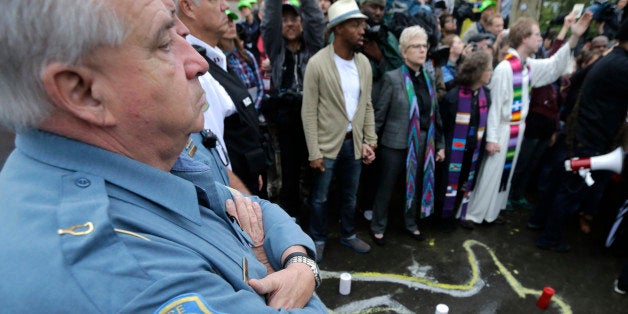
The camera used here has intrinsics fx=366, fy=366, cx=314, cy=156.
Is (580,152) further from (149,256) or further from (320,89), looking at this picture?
(149,256)

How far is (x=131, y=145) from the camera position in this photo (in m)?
0.79

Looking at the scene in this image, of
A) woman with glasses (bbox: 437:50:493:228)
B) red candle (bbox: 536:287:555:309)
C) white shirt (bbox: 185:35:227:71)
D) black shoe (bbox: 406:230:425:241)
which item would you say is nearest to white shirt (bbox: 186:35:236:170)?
white shirt (bbox: 185:35:227:71)

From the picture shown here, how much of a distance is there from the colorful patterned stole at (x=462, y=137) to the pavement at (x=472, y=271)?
19.5 inches

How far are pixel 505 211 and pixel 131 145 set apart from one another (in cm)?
481

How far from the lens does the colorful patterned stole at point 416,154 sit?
3.49 metres

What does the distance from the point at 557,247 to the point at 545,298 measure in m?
1.11

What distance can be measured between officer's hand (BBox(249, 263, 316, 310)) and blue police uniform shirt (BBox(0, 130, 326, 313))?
0.09m

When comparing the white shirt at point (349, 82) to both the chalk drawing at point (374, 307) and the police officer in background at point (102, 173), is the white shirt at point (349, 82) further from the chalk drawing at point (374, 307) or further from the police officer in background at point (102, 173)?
the police officer in background at point (102, 173)

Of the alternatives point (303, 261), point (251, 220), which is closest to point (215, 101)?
point (251, 220)

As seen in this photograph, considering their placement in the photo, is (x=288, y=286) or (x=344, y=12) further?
(x=344, y=12)

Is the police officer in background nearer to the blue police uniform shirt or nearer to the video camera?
the blue police uniform shirt

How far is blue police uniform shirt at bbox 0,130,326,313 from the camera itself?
57cm

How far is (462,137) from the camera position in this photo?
3.70 metres

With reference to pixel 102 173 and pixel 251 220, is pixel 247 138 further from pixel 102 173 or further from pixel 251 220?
pixel 102 173
